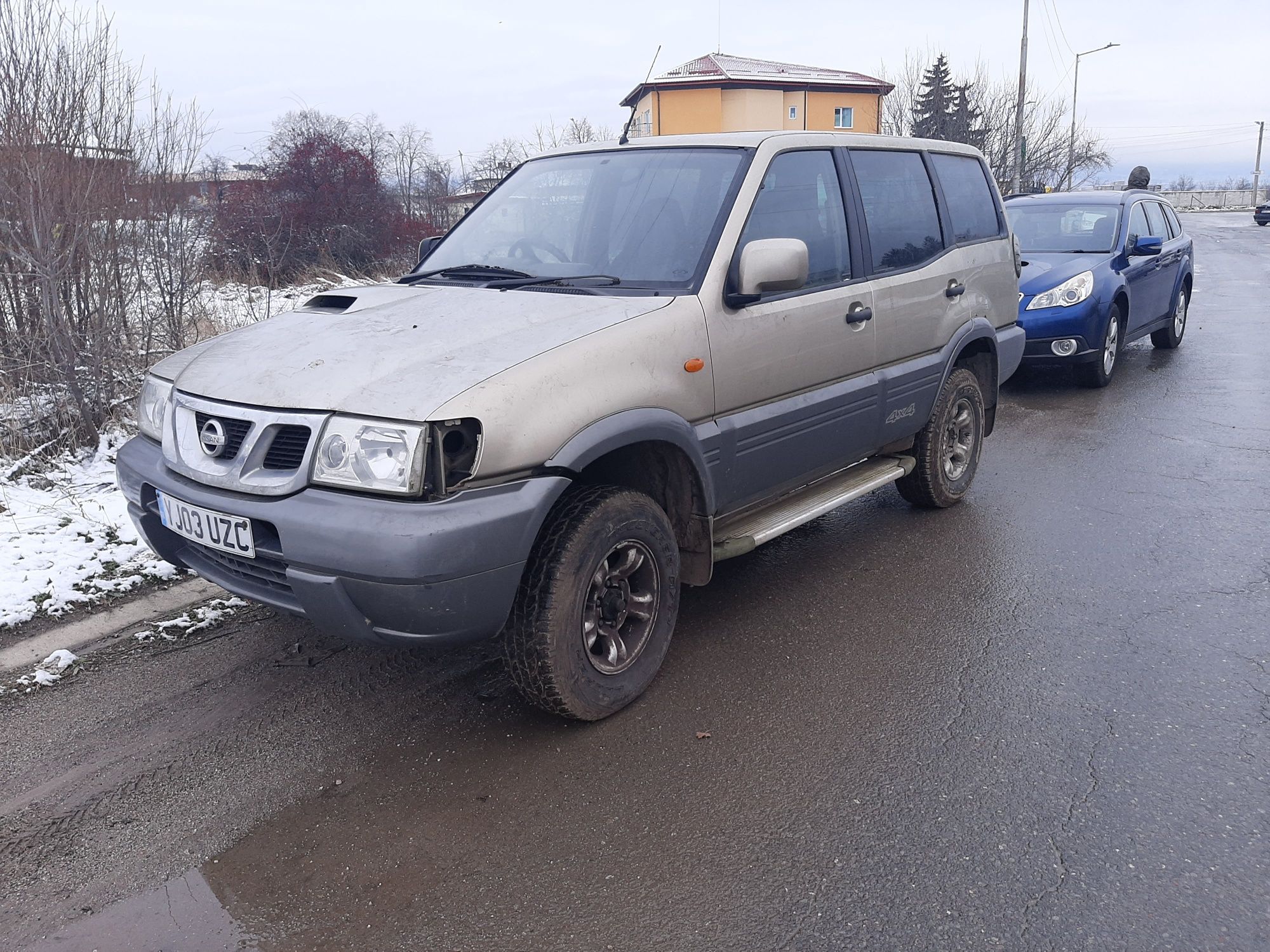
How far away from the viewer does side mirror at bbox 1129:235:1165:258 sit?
366 inches

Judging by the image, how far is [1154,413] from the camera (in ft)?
26.1

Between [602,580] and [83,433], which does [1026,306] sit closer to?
[602,580]

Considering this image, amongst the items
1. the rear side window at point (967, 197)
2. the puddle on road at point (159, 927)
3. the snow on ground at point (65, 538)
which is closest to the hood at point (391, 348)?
the snow on ground at point (65, 538)

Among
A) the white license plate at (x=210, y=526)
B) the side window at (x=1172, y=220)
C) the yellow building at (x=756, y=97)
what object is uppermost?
the yellow building at (x=756, y=97)

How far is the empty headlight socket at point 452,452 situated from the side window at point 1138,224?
871 cm

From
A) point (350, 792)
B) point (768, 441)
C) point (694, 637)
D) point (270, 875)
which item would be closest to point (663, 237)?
point (768, 441)

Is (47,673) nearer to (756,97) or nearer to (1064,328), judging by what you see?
(1064,328)

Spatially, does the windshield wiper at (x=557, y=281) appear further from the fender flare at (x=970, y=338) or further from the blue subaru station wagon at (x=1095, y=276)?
the blue subaru station wagon at (x=1095, y=276)

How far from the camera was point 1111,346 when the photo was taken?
9094 millimetres

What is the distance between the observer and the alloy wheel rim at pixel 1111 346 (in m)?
8.94

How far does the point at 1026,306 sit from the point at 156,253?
734 cm

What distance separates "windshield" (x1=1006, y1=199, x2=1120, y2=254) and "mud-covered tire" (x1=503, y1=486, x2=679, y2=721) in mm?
7574

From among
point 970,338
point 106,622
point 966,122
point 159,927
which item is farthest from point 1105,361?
point 966,122

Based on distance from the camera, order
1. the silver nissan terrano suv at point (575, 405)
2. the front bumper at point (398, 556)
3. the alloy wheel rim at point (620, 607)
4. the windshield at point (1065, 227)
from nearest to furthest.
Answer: the front bumper at point (398, 556) < the silver nissan terrano suv at point (575, 405) < the alloy wheel rim at point (620, 607) < the windshield at point (1065, 227)
